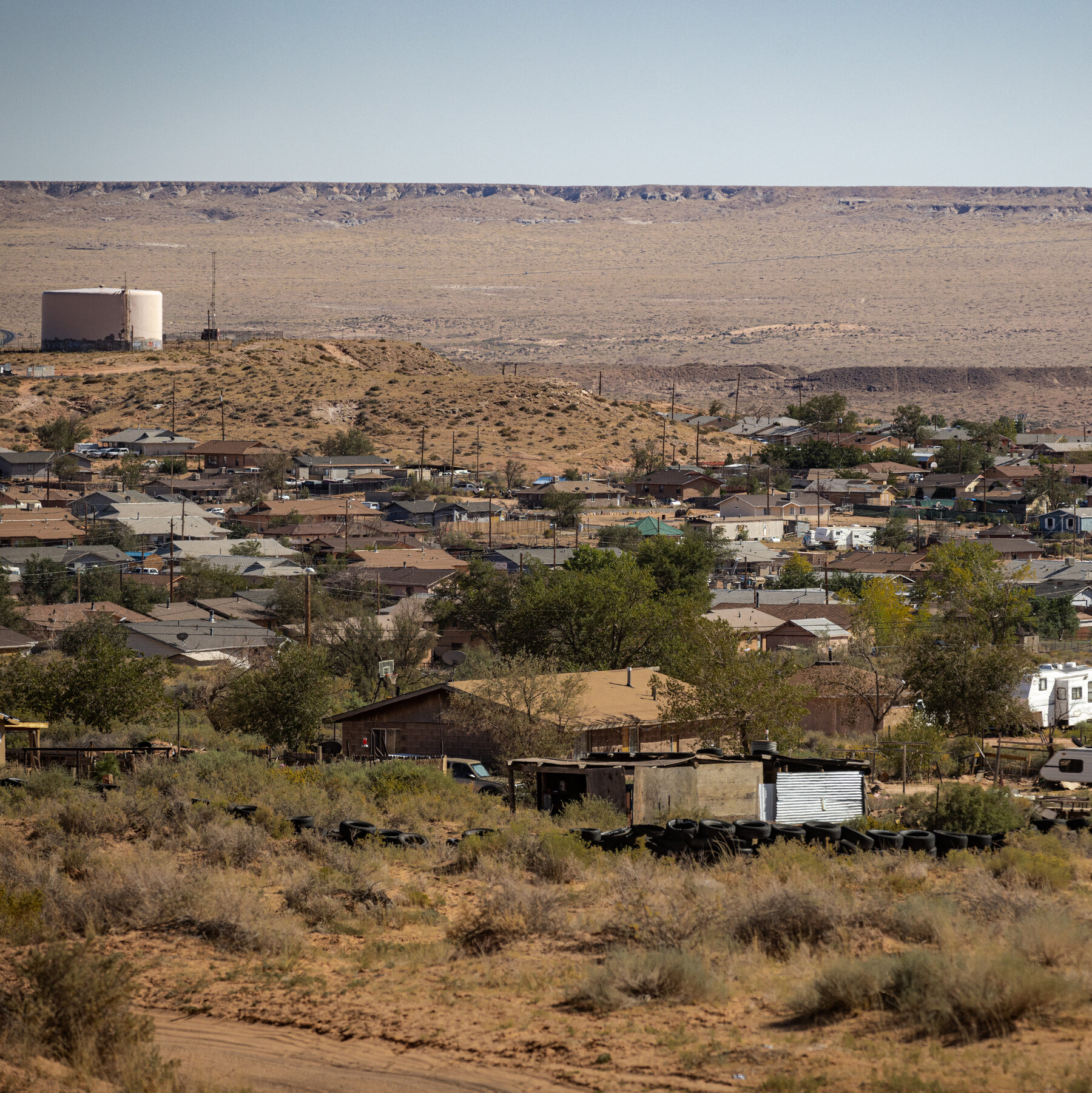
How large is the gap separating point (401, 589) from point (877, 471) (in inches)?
2138

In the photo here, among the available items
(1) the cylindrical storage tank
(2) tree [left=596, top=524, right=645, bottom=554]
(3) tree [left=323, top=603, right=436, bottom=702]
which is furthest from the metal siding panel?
(1) the cylindrical storage tank

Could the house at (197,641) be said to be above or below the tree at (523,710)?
below

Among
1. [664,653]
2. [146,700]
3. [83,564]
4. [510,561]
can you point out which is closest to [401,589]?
[510,561]

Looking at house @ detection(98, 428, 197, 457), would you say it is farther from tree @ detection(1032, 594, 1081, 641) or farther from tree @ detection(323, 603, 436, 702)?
tree @ detection(1032, 594, 1081, 641)

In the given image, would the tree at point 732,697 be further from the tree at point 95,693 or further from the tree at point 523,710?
the tree at point 95,693

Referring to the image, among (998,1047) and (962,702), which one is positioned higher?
(998,1047)

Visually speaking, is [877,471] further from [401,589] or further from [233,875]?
[233,875]

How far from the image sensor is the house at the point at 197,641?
142 feet

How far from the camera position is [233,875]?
50.4 ft

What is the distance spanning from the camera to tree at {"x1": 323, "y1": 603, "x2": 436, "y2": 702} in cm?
3800

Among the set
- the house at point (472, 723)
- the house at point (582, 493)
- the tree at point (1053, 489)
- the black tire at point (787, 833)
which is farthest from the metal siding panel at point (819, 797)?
the tree at point (1053, 489)

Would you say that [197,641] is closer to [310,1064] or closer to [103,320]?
[310,1064]

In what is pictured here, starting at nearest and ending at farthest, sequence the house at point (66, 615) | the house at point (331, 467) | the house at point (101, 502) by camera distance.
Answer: the house at point (66, 615)
the house at point (101, 502)
the house at point (331, 467)

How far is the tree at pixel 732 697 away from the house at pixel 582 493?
2071 inches
